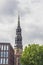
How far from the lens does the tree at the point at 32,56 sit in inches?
4641

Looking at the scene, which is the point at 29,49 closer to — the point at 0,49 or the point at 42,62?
the point at 42,62

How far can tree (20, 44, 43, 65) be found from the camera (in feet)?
387

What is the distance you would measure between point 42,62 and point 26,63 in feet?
18.3

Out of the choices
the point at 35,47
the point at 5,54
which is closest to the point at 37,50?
the point at 35,47

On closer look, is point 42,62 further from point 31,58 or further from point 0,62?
point 0,62

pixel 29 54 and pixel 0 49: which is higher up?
pixel 0 49

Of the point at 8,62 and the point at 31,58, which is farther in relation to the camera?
the point at 8,62

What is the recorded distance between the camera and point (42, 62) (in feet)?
390

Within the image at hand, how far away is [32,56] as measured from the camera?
118500 mm

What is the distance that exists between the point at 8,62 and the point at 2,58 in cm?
435

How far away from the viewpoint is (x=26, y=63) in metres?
118

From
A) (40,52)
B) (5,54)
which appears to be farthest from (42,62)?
(5,54)

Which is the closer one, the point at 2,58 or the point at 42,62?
the point at 42,62

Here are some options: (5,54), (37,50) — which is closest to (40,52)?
(37,50)
